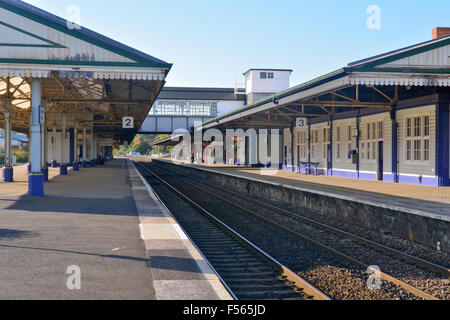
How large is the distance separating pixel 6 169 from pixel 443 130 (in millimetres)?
21085

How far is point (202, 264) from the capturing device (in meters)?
7.16

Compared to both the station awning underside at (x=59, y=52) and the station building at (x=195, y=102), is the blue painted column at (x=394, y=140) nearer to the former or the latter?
the station awning underside at (x=59, y=52)

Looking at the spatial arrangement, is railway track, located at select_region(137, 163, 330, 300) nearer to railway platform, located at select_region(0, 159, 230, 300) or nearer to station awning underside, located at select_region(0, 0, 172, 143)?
railway platform, located at select_region(0, 159, 230, 300)

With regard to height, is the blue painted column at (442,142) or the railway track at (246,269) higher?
the blue painted column at (442,142)

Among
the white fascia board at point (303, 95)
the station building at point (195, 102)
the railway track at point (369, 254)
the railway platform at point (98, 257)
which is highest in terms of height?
the station building at point (195, 102)

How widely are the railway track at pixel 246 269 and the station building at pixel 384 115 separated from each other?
840 centimetres

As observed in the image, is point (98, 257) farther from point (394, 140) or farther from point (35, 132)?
point (394, 140)

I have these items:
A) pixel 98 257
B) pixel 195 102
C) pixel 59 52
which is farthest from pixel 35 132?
pixel 195 102

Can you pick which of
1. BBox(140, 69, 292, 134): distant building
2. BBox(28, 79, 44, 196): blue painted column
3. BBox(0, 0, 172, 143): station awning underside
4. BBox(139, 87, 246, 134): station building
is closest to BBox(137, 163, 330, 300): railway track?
BBox(0, 0, 172, 143): station awning underside

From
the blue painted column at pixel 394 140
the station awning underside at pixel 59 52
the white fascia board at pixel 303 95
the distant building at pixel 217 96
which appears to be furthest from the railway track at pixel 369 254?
the distant building at pixel 217 96

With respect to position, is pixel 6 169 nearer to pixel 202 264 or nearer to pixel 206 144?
pixel 202 264

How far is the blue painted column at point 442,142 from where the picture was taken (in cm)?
1934
